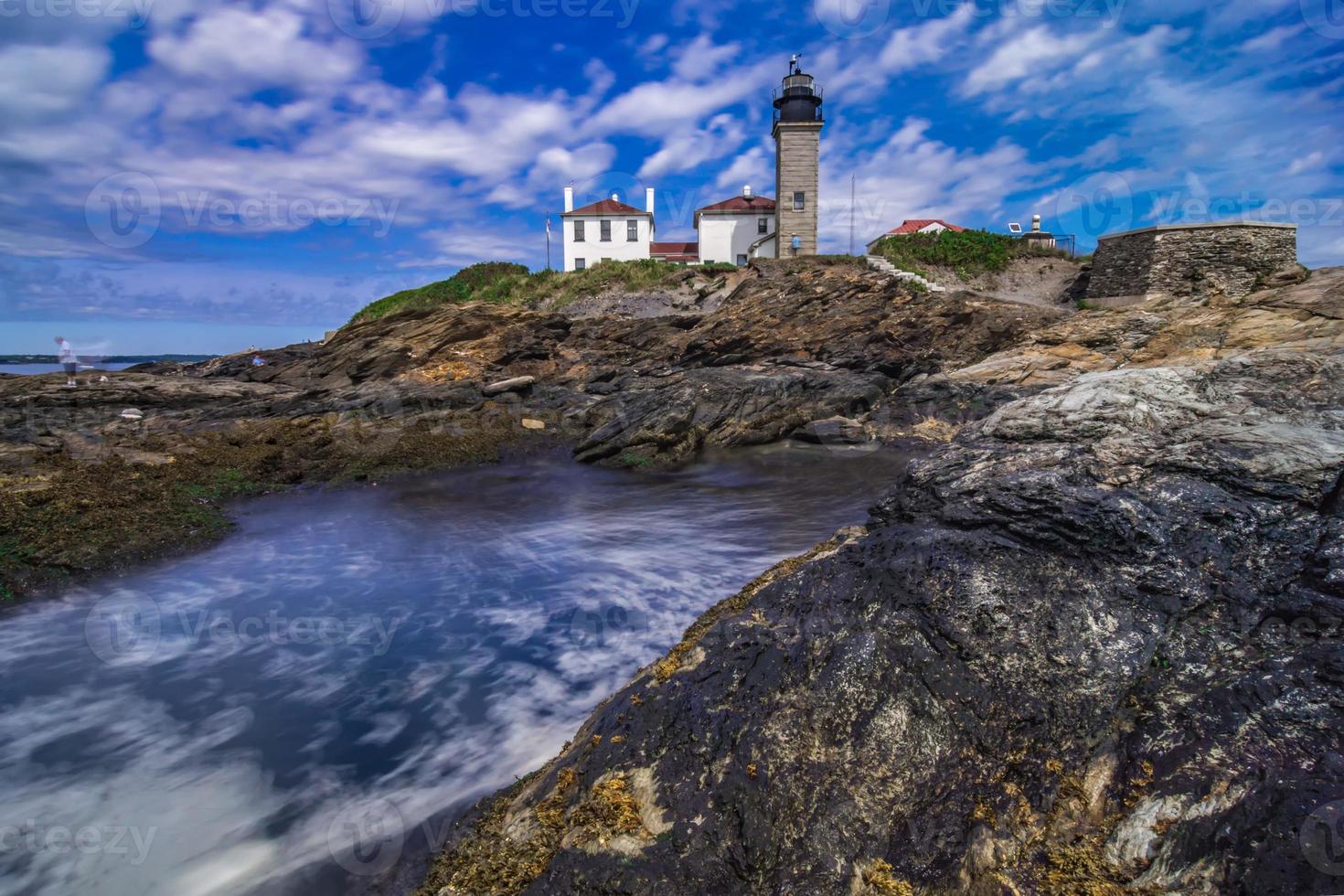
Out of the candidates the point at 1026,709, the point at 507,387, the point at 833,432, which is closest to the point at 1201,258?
the point at 833,432

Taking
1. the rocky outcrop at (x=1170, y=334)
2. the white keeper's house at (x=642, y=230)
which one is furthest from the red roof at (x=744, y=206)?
the rocky outcrop at (x=1170, y=334)

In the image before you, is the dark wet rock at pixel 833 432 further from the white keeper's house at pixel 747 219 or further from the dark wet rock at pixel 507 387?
the white keeper's house at pixel 747 219

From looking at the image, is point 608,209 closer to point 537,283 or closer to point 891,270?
point 537,283

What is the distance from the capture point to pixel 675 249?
55625 mm

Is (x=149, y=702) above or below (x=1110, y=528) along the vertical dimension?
below

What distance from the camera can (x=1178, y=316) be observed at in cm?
1903

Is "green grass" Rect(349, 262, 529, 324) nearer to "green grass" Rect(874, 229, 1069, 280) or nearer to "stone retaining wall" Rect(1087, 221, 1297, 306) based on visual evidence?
"green grass" Rect(874, 229, 1069, 280)

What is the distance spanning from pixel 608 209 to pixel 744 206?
11336 millimetres

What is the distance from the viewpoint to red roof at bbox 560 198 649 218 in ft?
172

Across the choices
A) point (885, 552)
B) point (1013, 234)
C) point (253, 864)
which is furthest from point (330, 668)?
point (1013, 234)

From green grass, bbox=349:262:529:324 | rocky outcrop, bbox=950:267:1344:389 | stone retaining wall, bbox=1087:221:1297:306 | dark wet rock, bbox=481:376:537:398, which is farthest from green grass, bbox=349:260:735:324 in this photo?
rocky outcrop, bbox=950:267:1344:389

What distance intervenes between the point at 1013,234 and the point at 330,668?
45.4 meters

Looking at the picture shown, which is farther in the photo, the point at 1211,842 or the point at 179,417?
the point at 179,417

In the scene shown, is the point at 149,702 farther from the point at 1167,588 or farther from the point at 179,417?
the point at 179,417
